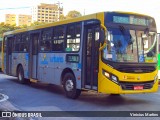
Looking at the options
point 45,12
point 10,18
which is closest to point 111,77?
point 45,12

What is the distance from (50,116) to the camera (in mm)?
8312

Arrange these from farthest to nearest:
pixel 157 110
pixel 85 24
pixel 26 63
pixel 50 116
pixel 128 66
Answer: pixel 26 63 → pixel 85 24 → pixel 128 66 → pixel 157 110 → pixel 50 116

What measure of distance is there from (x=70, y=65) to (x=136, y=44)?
108 inches

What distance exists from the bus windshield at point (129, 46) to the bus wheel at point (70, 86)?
2114 millimetres

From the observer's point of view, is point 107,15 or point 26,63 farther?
point 26,63

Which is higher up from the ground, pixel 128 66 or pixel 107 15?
pixel 107 15

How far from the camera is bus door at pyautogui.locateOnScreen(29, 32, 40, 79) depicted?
48.8 feet

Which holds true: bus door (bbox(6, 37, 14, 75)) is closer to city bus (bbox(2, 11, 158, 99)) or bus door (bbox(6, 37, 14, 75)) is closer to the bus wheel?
city bus (bbox(2, 11, 158, 99))

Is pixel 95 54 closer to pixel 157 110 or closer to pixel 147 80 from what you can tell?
pixel 147 80

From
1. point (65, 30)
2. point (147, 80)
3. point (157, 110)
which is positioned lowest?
point (157, 110)

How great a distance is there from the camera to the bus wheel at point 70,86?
11.2 metres

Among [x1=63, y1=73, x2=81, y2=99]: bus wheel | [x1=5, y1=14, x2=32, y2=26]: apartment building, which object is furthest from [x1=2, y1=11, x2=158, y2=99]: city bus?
[x1=5, y1=14, x2=32, y2=26]: apartment building

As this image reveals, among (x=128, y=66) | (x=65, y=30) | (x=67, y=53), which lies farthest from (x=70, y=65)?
(x=128, y=66)

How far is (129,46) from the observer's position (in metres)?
9.96
